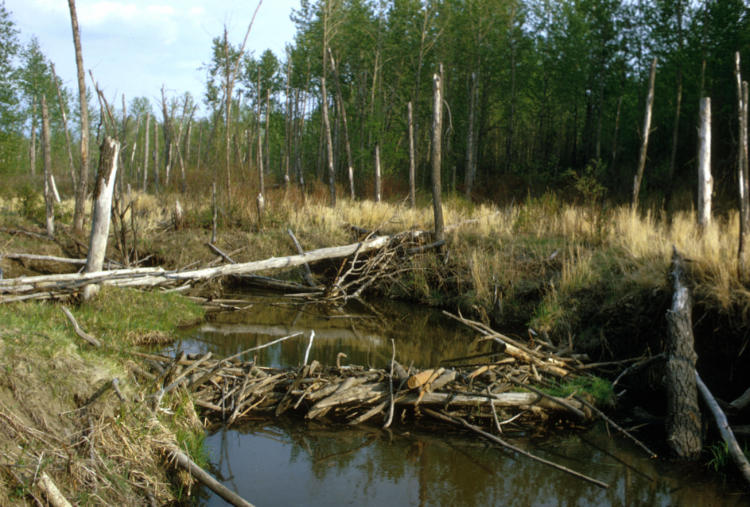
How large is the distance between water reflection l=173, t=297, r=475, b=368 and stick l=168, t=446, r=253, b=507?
330cm

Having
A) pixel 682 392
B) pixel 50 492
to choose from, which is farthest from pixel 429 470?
pixel 50 492

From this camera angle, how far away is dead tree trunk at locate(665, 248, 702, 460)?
4.79 meters

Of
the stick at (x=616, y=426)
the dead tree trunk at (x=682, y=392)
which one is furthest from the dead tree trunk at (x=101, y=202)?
the dead tree trunk at (x=682, y=392)

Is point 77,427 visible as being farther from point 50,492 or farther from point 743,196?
point 743,196

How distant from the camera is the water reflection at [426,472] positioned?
4242 mm

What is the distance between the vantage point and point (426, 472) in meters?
4.57

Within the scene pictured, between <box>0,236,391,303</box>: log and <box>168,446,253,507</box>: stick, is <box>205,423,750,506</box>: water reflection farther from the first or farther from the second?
<box>0,236,391,303</box>: log

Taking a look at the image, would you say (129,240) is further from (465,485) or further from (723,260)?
(723,260)

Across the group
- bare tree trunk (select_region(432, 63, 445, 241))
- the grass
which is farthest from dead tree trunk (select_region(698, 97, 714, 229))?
the grass

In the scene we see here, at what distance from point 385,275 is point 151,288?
15.1 feet

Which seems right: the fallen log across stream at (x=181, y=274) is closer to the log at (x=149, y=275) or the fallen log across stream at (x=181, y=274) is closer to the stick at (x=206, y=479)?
the log at (x=149, y=275)

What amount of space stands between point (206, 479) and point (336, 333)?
5.68 m

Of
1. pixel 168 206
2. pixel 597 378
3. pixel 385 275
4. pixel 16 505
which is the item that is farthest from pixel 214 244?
pixel 16 505

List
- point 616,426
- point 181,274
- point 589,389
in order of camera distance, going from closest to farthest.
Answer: point 616,426 < point 589,389 < point 181,274
